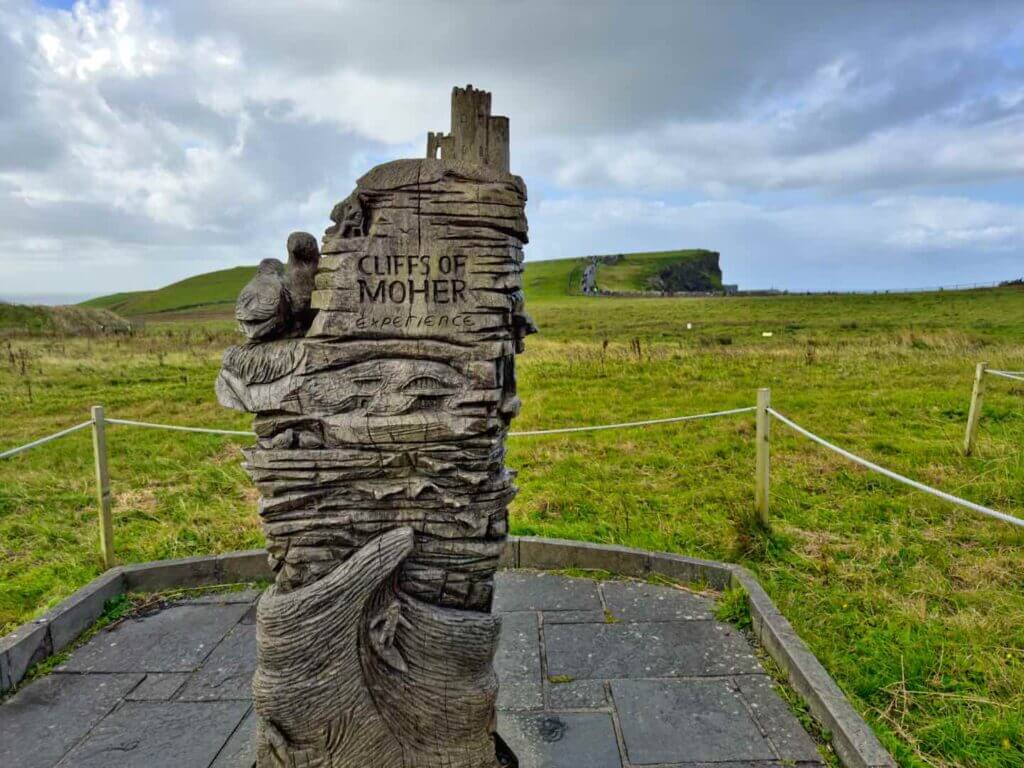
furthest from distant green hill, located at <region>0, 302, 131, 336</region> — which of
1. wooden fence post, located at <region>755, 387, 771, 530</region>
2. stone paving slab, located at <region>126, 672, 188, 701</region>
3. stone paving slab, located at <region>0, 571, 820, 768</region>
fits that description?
wooden fence post, located at <region>755, 387, 771, 530</region>

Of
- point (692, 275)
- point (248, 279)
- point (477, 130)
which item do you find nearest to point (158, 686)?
point (477, 130)

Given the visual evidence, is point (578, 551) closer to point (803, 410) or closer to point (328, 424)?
point (328, 424)

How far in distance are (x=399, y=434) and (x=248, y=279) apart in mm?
93449

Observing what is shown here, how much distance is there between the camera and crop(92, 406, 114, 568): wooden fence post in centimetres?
580

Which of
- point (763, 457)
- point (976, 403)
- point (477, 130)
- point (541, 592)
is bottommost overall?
point (541, 592)

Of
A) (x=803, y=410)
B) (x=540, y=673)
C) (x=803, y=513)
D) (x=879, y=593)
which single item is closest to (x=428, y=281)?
(x=540, y=673)

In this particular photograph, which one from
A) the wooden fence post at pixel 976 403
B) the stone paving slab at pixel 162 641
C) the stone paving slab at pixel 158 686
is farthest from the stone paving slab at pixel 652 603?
the wooden fence post at pixel 976 403

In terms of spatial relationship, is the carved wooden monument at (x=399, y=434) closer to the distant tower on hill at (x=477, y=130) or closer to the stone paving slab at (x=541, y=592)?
the distant tower on hill at (x=477, y=130)

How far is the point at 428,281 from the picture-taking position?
3357 mm

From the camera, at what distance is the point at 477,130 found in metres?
3.81

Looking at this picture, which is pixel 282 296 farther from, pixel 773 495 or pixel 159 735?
pixel 773 495

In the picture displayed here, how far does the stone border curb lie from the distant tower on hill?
3.46 m

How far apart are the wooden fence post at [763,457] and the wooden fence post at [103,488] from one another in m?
5.65

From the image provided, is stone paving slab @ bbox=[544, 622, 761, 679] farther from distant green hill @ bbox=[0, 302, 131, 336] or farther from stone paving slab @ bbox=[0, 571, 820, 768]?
distant green hill @ bbox=[0, 302, 131, 336]
